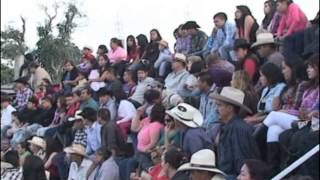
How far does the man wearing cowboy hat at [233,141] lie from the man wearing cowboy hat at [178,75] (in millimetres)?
3727

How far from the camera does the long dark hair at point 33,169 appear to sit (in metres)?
11.1

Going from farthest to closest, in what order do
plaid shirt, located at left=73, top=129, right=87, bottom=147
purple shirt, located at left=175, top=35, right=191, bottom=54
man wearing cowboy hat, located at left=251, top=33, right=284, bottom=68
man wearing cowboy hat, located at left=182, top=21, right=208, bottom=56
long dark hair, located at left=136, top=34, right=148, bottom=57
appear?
long dark hair, located at left=136, top=34, right=148, bottom=57
purple shirt, located at left=175, top=35, right=191, bottom=54
man wearing cowboy hat, located at left=182, top=21, right=208, bottom=56
plaid shirt, located at left=73, top=129, right=87, bottom=147
man wearing cowboy hat, located at left=251, top=33, right=284, bottom=68

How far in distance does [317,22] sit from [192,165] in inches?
114

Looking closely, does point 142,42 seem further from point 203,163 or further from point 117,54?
point 203,163

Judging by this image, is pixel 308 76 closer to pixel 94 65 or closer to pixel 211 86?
pixel 211 86

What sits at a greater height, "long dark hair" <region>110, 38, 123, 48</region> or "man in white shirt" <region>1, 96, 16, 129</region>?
"long dark hair" <region>110, 38, 123, 48</region>

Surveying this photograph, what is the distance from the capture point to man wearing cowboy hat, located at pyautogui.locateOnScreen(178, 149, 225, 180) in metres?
6.71

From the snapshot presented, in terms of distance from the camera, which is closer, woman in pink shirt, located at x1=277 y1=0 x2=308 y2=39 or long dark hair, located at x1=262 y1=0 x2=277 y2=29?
woman in pink shirt, located at x1=277 y1=0 x2=308 y2=39

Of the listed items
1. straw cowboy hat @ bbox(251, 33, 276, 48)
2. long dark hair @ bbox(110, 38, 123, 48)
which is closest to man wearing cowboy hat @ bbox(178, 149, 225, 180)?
straw cowboy hat @ bbox(251, 33, 276, 48)

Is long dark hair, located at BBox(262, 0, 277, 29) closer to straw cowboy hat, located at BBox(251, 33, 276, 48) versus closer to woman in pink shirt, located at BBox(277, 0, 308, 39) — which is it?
woman in pink shirt, located at BBox(277, 0, 308, 39)

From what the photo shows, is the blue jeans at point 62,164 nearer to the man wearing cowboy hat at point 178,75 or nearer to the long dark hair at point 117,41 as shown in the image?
the man wearing cowboy hat at point 178,75

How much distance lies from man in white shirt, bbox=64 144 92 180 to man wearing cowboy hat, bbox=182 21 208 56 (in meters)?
3.11

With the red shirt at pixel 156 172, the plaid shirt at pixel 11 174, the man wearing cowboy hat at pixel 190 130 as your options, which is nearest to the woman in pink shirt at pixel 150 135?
the red shirt at pixel 156 172

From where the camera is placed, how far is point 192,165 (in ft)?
22.4
